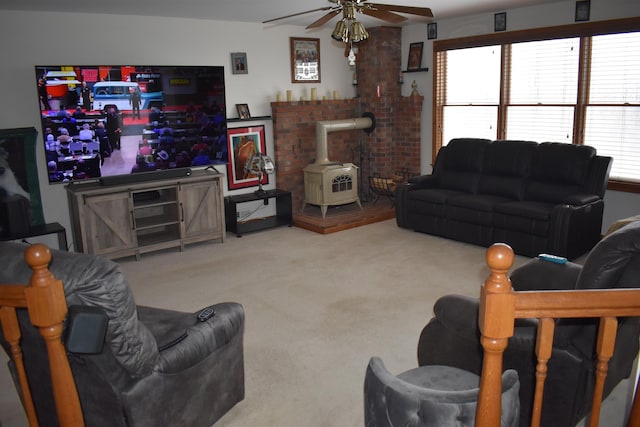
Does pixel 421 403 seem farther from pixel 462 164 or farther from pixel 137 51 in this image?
pixel 137 51

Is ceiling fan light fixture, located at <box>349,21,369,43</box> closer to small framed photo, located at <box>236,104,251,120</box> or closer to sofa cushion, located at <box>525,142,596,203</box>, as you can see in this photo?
sofa cushion, located at <box>525,142,596,203</box>

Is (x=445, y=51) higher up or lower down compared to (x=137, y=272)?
higher up

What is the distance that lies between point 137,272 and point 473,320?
3643 mm

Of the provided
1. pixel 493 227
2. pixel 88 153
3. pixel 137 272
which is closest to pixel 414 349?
pixel 493 227

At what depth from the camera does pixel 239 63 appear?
6.38 meters

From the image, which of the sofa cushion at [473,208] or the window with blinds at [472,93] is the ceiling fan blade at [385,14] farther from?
the window with blinds at [472,93]

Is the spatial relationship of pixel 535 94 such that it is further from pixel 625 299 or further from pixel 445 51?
pixel 625 299

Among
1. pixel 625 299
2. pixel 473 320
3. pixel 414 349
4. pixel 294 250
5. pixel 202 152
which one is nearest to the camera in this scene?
pixel 625 299

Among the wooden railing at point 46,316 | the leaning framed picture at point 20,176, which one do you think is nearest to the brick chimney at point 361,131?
the leaning framed picture at point 20,176

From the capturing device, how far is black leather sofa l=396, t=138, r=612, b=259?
4.88 meters

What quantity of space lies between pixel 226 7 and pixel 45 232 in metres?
2.83

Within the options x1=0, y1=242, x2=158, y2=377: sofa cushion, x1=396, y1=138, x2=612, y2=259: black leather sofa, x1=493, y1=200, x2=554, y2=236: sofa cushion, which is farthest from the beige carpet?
x1=0, y1=242, x2=158, y2=377: sofa cushion

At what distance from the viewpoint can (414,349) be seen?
3.36 m

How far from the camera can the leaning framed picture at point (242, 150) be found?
6.43m
